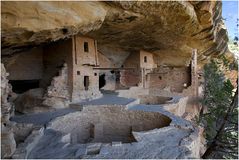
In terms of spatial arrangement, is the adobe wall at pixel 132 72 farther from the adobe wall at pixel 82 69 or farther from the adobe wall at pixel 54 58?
the adobe wall at pixel 54 58

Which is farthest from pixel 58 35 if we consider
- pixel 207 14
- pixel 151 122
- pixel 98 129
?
pixel 207 14

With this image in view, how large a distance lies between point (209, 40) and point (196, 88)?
393 centimetres

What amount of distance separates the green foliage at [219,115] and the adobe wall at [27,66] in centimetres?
777

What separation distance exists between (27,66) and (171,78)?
8.91m

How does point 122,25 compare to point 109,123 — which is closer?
point 109,123

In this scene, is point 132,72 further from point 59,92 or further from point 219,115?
point 59,92

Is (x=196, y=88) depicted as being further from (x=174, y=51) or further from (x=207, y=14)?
(x=207, y=14)

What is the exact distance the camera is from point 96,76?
38.3ft

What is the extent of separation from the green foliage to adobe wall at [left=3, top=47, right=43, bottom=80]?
777 centimetres

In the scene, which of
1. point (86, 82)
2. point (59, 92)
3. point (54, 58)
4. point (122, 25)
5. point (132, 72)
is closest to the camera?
point (122, 25)

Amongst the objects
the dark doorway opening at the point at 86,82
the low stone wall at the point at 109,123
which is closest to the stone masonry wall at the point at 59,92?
the dark doorway opening at the point at 86,82

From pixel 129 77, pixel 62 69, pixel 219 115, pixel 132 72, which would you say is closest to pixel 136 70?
pixel 132 72

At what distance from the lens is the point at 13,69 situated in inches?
399

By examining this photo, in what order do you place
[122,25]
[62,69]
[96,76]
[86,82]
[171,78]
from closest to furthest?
1. [122,25]
2. [62,69]
3. [86,82]
4. [96,76]
5. [171,78]
